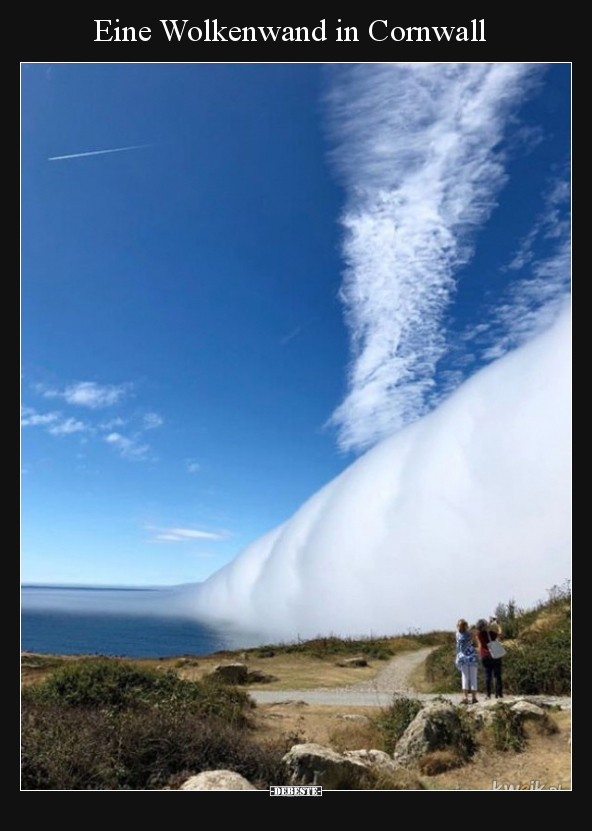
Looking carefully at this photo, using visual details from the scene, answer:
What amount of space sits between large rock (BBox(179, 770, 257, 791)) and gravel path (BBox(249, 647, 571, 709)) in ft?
21.1

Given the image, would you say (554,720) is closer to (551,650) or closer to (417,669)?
(551,650)

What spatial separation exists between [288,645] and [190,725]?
77.2 feet

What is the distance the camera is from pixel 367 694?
16.6 m

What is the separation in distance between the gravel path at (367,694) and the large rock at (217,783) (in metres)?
6.44

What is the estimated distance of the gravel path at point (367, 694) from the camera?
45.7 feet

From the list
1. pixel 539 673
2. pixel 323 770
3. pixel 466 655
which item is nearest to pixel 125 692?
pixel 323 770

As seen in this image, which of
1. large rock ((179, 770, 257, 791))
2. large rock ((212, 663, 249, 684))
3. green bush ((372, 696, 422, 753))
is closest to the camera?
large rock ((179, 770, 257, 791))

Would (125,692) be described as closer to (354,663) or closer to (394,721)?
(394,721)

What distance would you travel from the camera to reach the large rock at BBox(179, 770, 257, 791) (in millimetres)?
6352

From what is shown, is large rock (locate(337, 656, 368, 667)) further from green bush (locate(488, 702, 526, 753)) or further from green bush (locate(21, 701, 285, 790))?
green bush (locate(21, 701, 285, 790))

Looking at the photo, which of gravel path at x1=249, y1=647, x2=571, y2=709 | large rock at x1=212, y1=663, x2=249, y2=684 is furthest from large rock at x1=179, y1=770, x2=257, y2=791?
large rock at x1=212, y1=663, x2=249, y2=684

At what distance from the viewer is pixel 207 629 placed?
68750 millimetres

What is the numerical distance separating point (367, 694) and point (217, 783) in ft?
37.6
